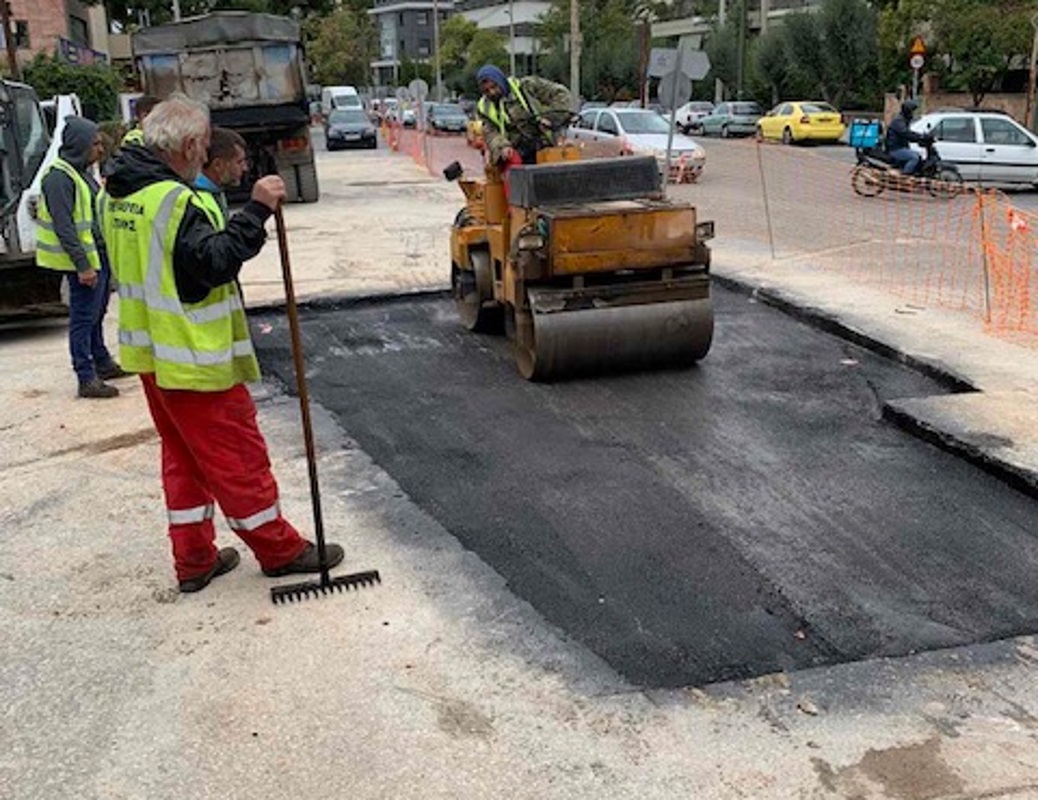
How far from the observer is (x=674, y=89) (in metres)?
12.5

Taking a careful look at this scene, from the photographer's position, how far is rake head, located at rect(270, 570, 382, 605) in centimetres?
436

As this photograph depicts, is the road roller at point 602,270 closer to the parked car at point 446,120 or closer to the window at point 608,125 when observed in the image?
the window at point 608,125

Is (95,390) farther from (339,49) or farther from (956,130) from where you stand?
(339,49)

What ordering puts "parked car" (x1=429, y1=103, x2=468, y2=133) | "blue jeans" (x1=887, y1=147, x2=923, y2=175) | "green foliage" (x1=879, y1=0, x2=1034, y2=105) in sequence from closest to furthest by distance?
1. "blue jeans" (x1=887, y1=147, x2=923, y2=175)
2. "green foliage" (x1=879, y1=0, x2=1034, y2=105)
3. "parked car" (x1=429, y1=103, x2=468, y2=133)

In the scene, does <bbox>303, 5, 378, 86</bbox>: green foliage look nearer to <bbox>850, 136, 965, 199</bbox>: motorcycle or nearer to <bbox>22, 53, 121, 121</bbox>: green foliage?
<bbox>22, 53, 121, 121</bbox>: green foliage

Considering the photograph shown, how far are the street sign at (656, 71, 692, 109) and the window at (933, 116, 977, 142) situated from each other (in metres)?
8.85

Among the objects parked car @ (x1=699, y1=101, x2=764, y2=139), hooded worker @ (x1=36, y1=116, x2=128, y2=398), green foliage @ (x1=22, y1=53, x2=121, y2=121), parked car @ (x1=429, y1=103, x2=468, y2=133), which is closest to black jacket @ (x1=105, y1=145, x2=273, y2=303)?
hooded worker @ (x1=36, y1=116, x2=128, y2=398)

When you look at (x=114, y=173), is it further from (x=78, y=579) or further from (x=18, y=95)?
(x=18, y=95)

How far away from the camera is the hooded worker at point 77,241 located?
7.38 metres

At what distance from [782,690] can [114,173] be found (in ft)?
9.96

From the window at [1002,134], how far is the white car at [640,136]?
17.8 ft

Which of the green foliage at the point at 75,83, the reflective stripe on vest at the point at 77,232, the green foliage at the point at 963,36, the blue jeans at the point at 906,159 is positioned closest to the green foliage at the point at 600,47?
the green foliage at the point at 963,36

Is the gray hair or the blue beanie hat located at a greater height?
the blue beanie hat

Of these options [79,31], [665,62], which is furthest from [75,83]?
[665,62]
